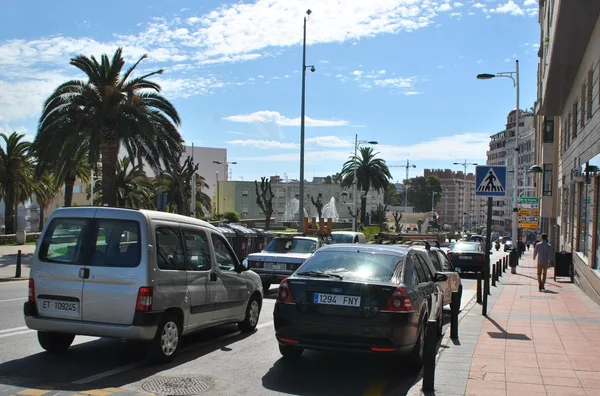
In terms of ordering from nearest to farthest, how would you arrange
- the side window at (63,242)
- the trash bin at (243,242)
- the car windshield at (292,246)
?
1. the side window at (63,242)
2. the car windshield at (292,246)
3. the trash bin at (243,242)

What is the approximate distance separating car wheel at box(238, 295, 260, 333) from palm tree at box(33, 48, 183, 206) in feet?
57.2

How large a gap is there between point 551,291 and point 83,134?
1936 centimetres

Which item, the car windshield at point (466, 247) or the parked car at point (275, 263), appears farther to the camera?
the car windshield at point (466, 247)

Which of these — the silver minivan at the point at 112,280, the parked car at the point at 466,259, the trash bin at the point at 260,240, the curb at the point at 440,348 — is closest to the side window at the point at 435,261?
the curb at the point at 440,348

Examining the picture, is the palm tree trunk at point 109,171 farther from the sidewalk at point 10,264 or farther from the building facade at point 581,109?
the building facade at point 581,109

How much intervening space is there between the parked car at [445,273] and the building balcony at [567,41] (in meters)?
7.27

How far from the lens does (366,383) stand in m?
7.00

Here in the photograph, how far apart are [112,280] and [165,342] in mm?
1022

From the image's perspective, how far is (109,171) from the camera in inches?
1104

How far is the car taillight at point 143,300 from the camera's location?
7.06 metres

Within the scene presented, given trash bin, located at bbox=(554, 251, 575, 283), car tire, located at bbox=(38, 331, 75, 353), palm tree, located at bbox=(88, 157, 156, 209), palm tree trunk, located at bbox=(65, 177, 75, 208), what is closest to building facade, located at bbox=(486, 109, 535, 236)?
palm tree, located at bbox=(88, 157, 156, 209)

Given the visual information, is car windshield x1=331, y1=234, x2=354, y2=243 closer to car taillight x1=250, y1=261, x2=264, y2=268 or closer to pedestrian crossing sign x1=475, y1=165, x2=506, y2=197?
car taillight x1=250, y1=261, x2=264, y2=268

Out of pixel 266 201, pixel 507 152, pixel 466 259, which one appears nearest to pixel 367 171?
pixel 266 201

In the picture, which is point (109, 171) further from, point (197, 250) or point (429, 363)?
point (429, 363)
